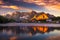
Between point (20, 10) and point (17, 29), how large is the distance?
2.48 ft

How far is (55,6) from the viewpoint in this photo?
20.4ft

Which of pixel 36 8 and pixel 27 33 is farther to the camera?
pixel 36 8

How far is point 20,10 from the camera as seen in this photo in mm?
6262

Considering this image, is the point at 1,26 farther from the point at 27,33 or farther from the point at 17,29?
the point at 27,33

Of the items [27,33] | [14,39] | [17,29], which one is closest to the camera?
[14,39]

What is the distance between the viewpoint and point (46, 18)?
6.26 m

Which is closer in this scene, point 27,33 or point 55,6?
point 27,33

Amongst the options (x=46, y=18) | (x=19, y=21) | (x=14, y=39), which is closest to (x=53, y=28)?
(x=46, y=18)

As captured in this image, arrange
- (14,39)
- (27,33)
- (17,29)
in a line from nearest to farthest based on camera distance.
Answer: (14,39)
(27,33)
(17,29)

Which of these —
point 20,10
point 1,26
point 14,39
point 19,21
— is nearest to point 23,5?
point 20,10

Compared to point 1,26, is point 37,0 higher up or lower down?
higher up

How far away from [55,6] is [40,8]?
564mm

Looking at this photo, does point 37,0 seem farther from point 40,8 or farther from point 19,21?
point 19,21

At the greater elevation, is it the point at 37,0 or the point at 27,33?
the point at 37,0
